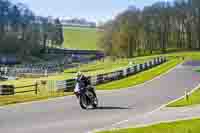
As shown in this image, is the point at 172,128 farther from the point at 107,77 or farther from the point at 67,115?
the point at 107,77

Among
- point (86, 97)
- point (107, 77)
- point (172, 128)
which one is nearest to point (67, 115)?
point (86, 97)

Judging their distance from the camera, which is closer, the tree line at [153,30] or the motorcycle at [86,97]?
the motorcycle at [86,97]

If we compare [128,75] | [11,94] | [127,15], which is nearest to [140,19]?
[127,15]

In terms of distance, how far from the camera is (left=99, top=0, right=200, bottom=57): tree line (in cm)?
13200

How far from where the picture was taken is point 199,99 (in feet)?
82.3

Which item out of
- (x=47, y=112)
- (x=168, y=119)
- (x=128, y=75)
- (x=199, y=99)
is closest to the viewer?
(x=168, y=119)

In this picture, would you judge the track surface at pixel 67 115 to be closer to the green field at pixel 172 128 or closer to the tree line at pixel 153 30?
the green field at pixel 172 128

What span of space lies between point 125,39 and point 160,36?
27.6 meters

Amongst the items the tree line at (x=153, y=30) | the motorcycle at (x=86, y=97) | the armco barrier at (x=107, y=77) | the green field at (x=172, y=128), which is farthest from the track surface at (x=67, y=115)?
the tree line at (x=153, y=30)

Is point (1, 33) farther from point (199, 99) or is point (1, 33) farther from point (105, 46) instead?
point (199, 99)

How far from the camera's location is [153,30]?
6093 inches

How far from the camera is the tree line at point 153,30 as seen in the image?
132m

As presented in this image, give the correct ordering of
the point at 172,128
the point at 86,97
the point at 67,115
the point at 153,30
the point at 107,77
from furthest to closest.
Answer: the point at 153,30, the point at 107,77, the point at 86,97, the point at 67,115, the point at 172,128

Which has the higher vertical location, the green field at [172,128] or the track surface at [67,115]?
the green field at [172,128]
